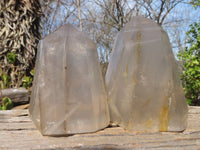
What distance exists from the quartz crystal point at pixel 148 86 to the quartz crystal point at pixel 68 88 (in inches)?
3.2

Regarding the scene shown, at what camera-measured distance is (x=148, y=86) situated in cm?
43

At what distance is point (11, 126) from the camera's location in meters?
0.49

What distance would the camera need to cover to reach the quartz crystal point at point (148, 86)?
0.43 meters

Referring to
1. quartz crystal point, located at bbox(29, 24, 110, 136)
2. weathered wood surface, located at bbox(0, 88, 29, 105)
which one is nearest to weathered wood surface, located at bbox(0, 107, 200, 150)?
quartz crystal point, located at bbox(29, 24, 110, 136)

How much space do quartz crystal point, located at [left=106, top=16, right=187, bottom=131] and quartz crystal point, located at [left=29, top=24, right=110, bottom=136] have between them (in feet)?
0.27

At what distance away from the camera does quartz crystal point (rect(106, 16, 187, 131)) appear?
43 cm

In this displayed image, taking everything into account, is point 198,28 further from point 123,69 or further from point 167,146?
point 167,146

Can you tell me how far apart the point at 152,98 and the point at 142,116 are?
0.06 meters

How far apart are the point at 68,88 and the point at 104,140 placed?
0.53ft

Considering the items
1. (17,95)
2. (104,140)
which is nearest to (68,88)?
(104,140)

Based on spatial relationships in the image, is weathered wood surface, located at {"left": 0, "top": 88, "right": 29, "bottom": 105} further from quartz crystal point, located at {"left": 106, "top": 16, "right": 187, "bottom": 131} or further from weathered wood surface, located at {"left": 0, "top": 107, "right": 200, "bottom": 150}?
quartz crystal point, located at {"left": 106, "top": 16, "right": 187, "bottom": 131}

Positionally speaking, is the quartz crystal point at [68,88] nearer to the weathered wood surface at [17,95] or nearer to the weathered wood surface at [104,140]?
the weathered wood surface at [104,140]

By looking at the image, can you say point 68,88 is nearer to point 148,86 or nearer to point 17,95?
point 148,86

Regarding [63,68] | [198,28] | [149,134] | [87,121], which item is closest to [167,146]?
[149,134]
